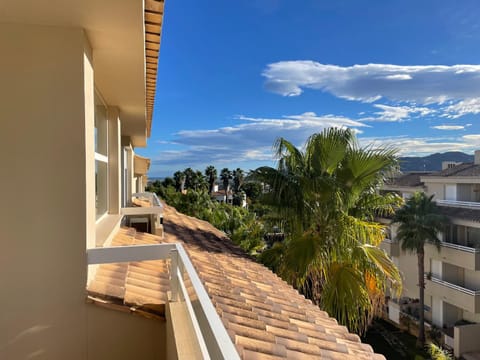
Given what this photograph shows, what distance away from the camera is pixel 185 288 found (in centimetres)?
247

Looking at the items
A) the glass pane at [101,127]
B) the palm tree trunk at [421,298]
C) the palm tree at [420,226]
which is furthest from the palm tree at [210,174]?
the glass pane at [101,127]

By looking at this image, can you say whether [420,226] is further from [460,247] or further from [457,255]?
[457,255]

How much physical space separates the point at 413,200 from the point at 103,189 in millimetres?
27099

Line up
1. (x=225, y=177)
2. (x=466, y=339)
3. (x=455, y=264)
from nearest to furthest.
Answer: (x=466, y=339) < (x=455, y=264) < (x=225, y=177)

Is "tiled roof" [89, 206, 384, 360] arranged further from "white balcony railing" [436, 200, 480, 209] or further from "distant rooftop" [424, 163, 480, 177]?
"distant rooftop" [424, 163, 480, 177]

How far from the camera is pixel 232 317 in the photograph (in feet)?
9.68

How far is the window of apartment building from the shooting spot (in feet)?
18.2

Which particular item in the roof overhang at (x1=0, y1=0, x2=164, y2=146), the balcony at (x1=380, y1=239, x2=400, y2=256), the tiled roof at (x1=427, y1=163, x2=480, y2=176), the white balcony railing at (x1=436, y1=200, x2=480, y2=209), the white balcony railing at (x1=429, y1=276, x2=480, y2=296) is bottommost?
the white balcony railing at (x1=429, y1=276, x2=480, y2=296)

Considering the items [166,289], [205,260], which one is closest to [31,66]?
[166,289]

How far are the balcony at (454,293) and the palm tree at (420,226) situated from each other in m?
1.16

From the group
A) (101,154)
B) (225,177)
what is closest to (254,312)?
(101,154)

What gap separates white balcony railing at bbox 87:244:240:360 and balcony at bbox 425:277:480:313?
27.6 m

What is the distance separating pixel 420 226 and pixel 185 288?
92.4 ft

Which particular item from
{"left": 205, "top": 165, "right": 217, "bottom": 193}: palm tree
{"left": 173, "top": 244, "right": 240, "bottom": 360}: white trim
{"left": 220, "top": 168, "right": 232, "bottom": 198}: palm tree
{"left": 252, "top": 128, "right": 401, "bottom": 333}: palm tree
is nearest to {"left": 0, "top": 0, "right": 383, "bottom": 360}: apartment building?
{"left": 173, "top": 244, "right": 240, "bottom": 360}: white trim
